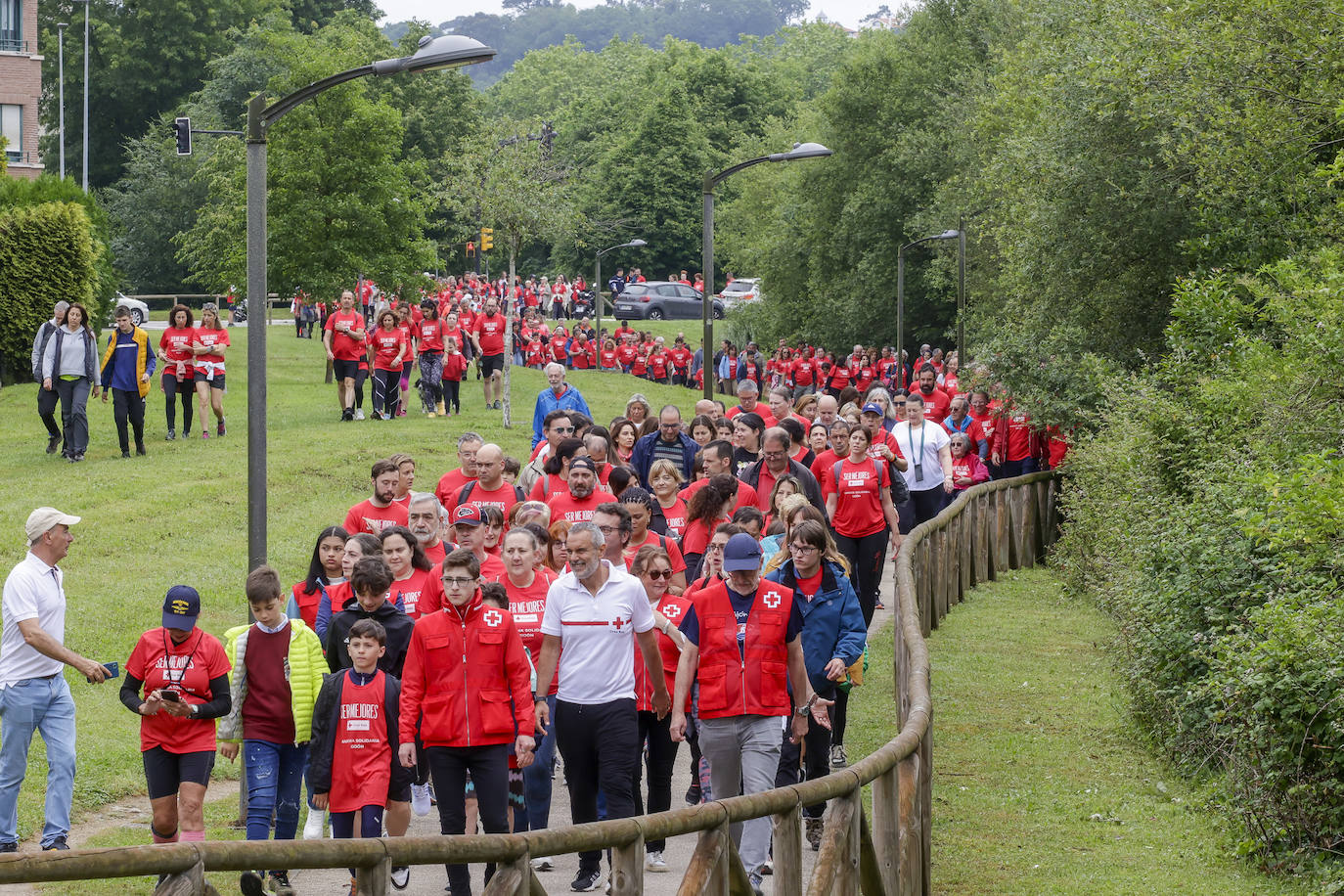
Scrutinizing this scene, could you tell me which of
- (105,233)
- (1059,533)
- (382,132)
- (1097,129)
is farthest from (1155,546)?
(105,233)

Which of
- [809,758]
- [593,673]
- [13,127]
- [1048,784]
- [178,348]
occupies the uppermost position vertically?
[13,127]

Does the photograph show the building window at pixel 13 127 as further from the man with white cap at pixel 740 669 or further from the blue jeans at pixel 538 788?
the man with white cap at pixel 740 669

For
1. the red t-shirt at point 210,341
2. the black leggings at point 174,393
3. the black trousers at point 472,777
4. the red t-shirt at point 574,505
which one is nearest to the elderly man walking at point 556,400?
the red t-shirt at point 574,505

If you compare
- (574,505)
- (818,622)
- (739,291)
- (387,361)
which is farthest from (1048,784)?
(739,291)

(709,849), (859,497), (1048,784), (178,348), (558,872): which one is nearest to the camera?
(709,849)

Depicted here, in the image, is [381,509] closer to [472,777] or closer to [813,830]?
[472,777]

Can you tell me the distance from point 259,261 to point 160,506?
331 inches

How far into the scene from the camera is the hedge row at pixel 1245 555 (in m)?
9.57

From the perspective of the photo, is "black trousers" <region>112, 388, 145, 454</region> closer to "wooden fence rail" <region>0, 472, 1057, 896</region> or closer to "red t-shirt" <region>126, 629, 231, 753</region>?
"red t-shirt" <region>126, 629, 231, 753</region>

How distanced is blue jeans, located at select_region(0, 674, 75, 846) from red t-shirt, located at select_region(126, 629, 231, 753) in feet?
2.71

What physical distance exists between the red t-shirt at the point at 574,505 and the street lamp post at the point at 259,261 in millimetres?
2015

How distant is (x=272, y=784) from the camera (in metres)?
9.03

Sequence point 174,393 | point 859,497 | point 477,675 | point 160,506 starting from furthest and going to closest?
point 174,393 < point 160,506 < point 859,497 < point 477,675

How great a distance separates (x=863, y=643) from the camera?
31.0 feet
